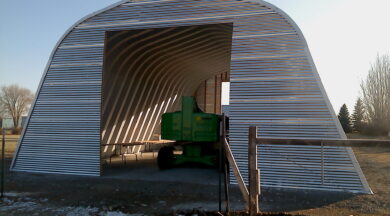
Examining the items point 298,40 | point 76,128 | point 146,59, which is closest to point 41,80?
point 76,128

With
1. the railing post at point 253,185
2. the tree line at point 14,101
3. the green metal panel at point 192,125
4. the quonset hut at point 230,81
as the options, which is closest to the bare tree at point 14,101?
the tree line at point 14,101

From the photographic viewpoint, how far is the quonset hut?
8.96 meters

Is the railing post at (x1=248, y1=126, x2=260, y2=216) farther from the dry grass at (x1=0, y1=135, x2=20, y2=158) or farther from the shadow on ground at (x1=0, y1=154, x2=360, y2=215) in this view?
the dry grass at (x1=0, y1=135, x2=20, y2=158)

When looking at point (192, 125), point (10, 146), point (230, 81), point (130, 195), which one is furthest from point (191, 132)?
point (10, 146)

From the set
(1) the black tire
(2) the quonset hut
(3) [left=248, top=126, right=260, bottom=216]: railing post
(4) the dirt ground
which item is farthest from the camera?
(1) the black tire

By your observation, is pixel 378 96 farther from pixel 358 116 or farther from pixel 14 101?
pixel 14 101

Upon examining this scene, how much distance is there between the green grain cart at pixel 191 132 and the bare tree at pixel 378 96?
3228 cm

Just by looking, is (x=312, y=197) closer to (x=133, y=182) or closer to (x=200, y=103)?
(x=133, y=182)

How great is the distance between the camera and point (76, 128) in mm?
10891

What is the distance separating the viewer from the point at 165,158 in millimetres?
12531

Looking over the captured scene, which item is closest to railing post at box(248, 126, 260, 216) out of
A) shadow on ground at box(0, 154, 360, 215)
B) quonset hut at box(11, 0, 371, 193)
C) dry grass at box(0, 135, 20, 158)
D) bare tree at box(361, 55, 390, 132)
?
shadow on ground at box(0, 154, 360, 215)

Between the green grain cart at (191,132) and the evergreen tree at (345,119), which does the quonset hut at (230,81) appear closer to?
the green grain cart at (191,132)

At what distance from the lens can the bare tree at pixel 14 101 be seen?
52281 millimetres

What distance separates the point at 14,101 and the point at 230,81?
53.3 m
